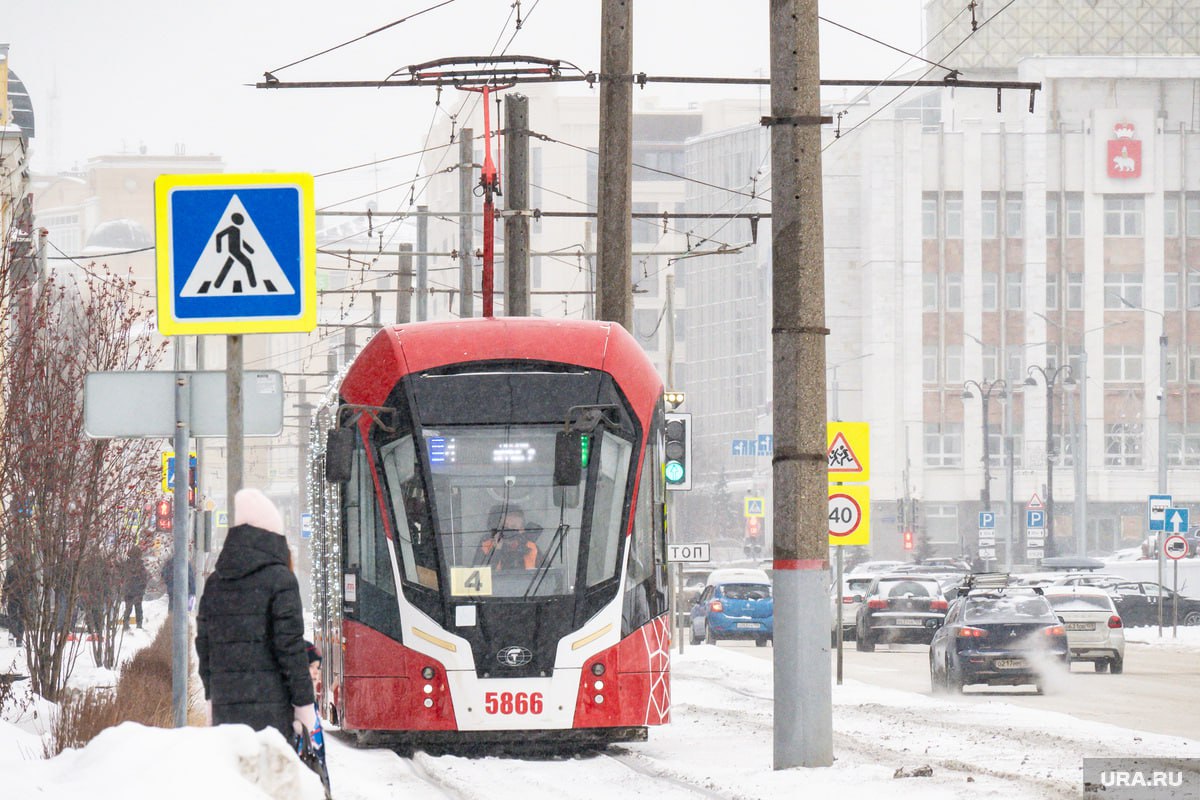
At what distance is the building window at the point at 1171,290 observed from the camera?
99750 millimetres

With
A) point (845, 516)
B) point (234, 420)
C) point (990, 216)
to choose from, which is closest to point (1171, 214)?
point (990, 216)

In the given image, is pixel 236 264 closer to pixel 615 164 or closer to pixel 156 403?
pixel 156 403

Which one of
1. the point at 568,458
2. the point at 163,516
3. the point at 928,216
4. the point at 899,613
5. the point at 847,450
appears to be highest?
the point at 928,216

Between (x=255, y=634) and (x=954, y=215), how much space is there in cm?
9330

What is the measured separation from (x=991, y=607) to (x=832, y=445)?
4969mm

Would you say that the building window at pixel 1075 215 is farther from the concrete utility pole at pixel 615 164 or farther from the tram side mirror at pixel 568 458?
the tram side mirror at pixel 568 458

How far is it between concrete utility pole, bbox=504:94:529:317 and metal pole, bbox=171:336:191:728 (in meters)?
15.8

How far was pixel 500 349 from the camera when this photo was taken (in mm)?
15438

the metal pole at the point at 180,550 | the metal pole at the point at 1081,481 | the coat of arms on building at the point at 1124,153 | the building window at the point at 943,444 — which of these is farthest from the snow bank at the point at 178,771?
the coat of arms on building at the point at 1124,153

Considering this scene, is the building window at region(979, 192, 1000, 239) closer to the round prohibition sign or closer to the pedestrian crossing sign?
the round prohibition sign

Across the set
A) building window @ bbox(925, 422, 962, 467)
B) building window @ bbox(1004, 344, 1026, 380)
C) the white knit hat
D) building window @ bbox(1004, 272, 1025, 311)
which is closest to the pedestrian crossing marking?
the white knit hat

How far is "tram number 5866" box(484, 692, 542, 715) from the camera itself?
47.9 ft

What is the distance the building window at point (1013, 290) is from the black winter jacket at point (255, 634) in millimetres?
93694

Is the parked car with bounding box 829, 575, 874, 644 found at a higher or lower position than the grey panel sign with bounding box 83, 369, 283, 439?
lower
